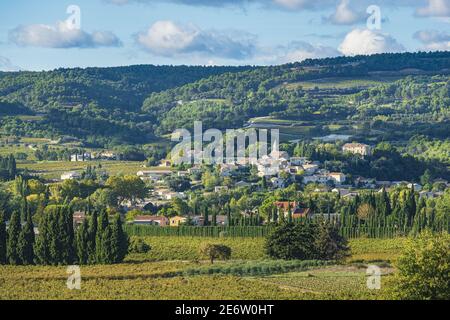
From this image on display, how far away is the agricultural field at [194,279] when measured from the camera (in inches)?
1571

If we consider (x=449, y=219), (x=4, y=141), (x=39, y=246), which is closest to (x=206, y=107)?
(x=4, y=141)

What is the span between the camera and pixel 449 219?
216 ft

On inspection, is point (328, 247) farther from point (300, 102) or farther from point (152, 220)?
point (300, 102)

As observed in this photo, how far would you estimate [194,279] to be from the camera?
4538cm

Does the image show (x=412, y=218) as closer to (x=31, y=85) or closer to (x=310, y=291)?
(x=310, y=291)

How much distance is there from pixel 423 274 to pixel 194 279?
35.3 feet

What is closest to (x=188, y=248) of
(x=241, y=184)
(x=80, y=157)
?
(x=241, y=184)

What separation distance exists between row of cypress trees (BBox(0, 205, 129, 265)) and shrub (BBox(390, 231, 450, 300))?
17.8 metres

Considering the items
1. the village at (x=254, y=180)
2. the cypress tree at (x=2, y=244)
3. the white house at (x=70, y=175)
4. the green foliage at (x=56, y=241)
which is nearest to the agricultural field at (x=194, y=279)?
the green foliage at (x=56, y=241)

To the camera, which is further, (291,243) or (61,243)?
(291,243)

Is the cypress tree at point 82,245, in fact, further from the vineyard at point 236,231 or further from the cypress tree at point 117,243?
the vineyard at point 236,231

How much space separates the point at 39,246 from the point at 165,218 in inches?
932

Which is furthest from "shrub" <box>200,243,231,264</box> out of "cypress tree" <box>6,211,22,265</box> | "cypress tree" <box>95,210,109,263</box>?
"cypress tree" <box>6,211,22,265</box>

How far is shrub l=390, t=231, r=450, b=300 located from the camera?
37.3m
